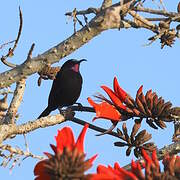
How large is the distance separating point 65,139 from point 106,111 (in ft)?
3.48

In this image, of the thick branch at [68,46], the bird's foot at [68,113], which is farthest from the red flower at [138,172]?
the bird's foot at [68,113]

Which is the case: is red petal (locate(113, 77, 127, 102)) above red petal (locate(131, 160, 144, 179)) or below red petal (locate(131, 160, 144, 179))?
above

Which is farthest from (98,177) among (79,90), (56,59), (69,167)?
(79,90)

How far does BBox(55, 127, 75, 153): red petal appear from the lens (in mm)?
1333

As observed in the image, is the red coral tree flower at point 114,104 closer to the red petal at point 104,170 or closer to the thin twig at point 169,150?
the thin twig at point 169,150

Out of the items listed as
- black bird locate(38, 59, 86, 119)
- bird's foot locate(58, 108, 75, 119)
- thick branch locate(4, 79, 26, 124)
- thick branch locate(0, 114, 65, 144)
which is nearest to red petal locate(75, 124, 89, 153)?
thick branch locate(0, 114, 65, 144)

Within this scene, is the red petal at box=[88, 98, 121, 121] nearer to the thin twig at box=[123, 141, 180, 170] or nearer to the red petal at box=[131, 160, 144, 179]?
the thin twig at box=[123, 141, 180, 170]

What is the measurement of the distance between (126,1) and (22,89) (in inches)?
42.0

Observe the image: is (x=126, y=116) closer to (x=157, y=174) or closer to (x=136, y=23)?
(x=136, y=23)

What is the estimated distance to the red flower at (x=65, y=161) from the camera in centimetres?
125

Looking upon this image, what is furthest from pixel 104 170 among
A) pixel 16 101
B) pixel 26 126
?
pixel 16 101

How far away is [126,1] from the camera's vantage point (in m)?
2.36

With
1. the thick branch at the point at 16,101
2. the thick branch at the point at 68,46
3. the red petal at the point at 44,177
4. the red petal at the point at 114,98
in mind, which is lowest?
the red petal at the point at 44,177

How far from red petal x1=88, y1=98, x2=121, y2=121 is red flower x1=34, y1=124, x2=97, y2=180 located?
0.95 m
